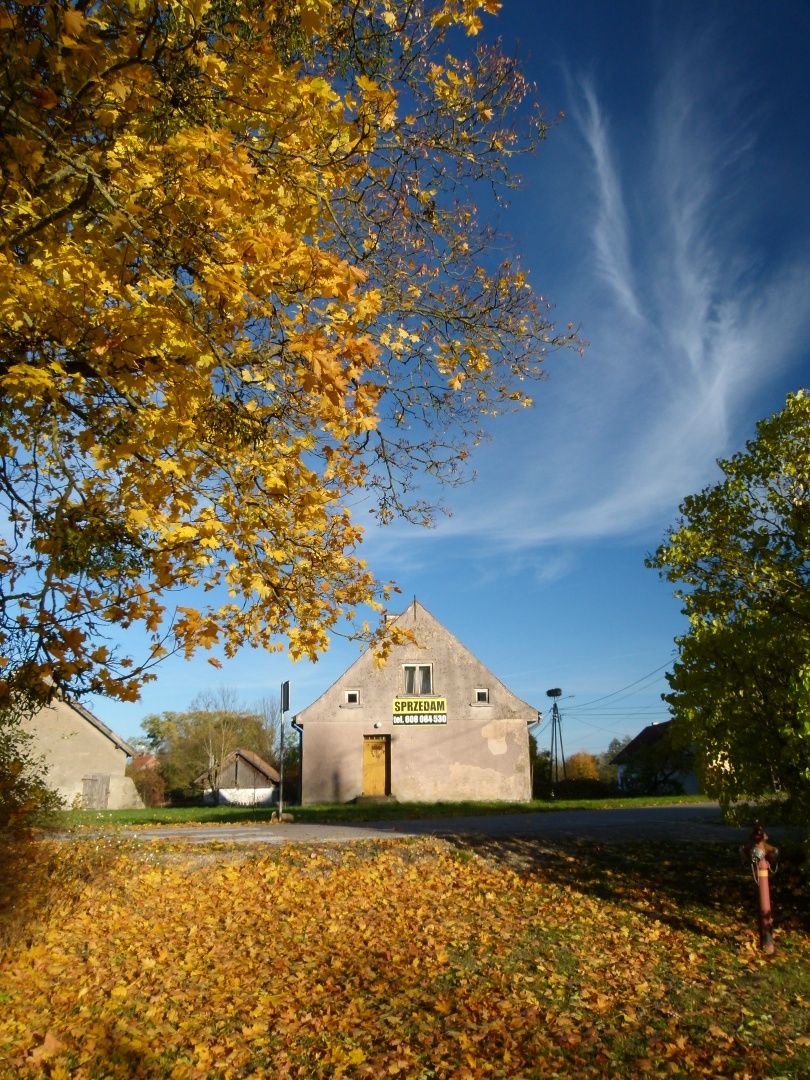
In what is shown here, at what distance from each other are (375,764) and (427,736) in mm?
2195

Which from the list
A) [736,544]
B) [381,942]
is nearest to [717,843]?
[736,544]

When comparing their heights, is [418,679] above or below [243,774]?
above

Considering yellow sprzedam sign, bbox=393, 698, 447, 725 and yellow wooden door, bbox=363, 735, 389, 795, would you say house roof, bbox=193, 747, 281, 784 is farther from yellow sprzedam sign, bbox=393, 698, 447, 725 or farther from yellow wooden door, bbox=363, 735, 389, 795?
yellow sprzedam sign, bbox=393, 698, 447, 725

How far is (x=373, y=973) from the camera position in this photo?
6.33 m

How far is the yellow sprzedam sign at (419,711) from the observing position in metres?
27.2

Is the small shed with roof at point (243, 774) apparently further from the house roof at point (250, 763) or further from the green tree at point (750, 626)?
the green tree at point (750, 626)

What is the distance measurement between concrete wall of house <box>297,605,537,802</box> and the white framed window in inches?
6.8

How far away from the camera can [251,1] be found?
4.72 m

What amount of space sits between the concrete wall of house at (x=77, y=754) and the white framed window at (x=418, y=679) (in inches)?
530

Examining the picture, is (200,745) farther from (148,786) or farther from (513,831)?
(513,831)

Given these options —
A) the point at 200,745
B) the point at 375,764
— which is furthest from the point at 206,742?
the point at 375,764

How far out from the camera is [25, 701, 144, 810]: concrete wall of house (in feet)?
97.2

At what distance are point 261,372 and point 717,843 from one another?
410 inches

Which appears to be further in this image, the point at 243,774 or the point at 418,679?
the point at 243,774
